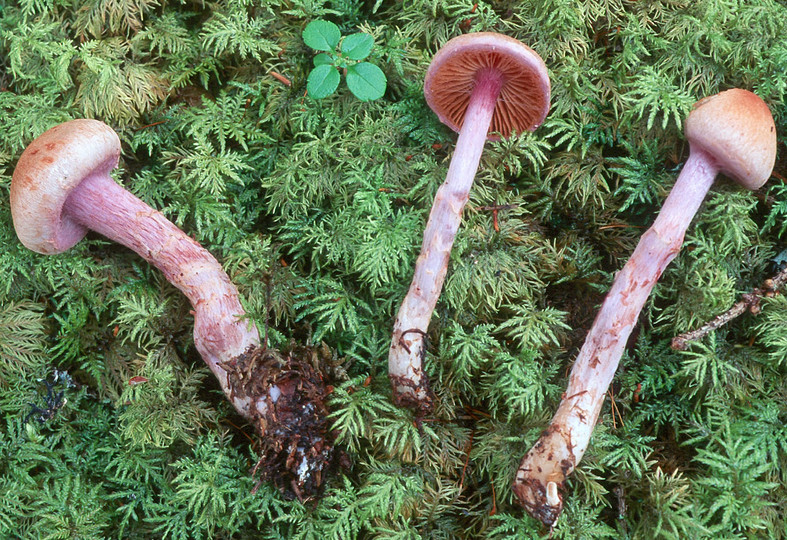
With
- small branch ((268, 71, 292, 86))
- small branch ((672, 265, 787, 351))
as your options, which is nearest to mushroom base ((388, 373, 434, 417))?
small branch ((672, 265, 787, 351))

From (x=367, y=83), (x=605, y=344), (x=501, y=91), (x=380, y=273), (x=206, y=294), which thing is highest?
(x=501, y=91)

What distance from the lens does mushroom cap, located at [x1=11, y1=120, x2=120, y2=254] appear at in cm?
220

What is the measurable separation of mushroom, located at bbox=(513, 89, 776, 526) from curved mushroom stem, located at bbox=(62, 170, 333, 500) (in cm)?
Answer: 94

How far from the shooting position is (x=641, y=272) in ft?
7.83

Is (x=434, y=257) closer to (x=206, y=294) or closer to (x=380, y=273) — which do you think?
(x=380, y=273)

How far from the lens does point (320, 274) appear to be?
2.66 metres

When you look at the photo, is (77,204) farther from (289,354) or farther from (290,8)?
(290,8)

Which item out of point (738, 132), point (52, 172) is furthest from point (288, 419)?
point (738, 132)

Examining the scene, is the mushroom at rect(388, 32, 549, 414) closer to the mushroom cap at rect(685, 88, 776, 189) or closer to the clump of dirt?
the clump of dirt

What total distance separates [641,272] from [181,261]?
2.05m

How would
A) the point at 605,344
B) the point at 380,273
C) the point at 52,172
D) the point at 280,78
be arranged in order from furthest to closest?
1. the point at 280,78
2. the point at 380,273
3. the point at 605,344
4. the point at 52,172

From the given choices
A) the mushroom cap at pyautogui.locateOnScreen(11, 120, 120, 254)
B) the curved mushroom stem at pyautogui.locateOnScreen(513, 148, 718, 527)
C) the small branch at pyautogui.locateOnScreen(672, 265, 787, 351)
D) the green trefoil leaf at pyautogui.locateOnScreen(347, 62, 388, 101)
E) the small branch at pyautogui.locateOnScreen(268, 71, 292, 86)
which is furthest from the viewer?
the small branch at pyautogui.locateOnScreen(268, 71, 292, 86)

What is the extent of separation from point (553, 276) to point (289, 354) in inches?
51.4

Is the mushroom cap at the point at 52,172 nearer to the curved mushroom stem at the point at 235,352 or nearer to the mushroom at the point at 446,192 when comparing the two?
the curved mushroom stem at the point at 235,352
